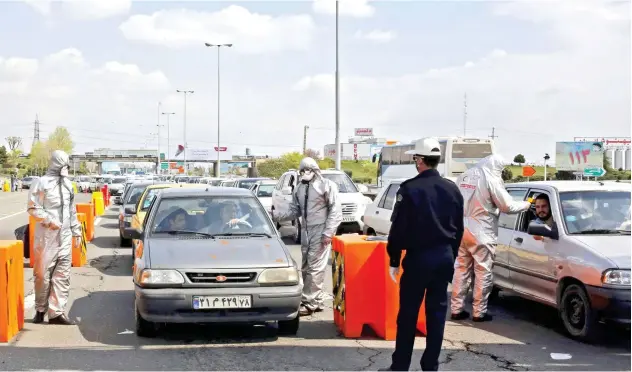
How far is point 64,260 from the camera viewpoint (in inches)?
317

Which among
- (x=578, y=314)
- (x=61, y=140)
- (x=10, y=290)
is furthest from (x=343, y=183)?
(x=61, y=140)

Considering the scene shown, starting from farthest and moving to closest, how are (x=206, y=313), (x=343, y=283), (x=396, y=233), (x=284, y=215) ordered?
(x=284, y=215) < (x=343, y=283) < (x=206, y=313) < (x=396, y=233)

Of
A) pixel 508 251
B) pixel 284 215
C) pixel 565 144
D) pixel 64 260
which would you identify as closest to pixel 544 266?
pixel 508 251

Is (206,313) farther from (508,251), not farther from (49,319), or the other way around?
(508,251)

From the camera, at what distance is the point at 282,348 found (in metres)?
6.88

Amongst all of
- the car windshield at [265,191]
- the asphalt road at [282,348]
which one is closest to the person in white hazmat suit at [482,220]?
the asphalt road at [282,348]

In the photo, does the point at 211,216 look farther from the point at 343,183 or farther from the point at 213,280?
the point at 343,183

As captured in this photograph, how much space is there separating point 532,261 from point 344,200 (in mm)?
10175

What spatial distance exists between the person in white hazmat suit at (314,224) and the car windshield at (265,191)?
577 inches

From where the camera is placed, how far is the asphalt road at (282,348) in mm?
6332

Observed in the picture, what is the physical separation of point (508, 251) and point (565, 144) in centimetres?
6088

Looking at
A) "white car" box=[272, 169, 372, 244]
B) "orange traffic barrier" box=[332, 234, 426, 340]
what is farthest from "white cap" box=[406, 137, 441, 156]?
"white car" box=[272, 169, 372, 244]

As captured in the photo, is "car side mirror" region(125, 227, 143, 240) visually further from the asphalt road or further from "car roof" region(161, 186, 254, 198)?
the asphalt road

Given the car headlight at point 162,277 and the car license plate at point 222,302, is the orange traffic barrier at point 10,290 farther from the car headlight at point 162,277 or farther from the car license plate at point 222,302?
the car license plate at point 222,302
